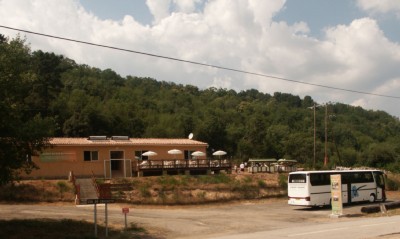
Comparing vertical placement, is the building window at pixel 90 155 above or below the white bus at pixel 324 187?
above

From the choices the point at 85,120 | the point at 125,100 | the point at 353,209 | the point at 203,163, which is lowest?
the point at 353,209

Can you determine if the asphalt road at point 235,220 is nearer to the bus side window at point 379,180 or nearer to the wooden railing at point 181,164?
the bus side window at point 379,180

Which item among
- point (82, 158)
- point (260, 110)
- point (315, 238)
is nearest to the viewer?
point (315, 238)

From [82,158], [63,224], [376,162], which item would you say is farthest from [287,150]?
[63,224]

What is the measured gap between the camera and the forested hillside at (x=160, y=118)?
21562 millimetres

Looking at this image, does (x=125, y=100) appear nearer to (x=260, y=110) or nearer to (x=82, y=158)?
(x=260, y=110)

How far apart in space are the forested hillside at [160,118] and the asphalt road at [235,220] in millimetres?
6339

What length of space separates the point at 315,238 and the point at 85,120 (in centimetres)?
5171

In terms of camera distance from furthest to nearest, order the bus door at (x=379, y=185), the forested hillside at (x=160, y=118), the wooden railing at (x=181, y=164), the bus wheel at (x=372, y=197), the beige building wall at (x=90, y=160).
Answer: the wooden railing at (x=181, y=164) → the beige building wall at (x=90, y=160) → the bus door at (x=379, y=185) → the bus wheel at (x=372, y=197) → the forested hillside at (x=160, y=118)

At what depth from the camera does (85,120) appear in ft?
212

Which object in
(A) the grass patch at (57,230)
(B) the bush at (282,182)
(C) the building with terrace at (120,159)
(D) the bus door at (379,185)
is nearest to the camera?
(A) the grass patch at (57,230)

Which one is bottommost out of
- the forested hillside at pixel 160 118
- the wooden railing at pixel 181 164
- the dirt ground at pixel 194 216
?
the dirt ground at pixel 194 216

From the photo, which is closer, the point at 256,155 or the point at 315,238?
the point at 315,238

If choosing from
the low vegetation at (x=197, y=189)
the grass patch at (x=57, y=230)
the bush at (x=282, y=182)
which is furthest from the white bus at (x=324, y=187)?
the grass patch at (x=57, y=230)
